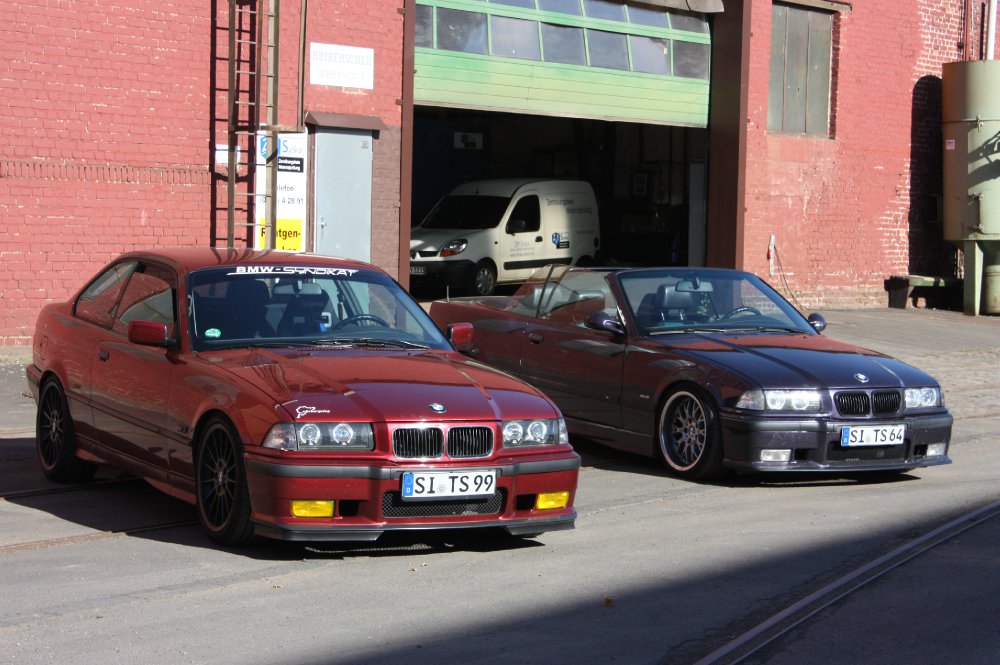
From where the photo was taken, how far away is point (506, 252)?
A: 79.4 ft

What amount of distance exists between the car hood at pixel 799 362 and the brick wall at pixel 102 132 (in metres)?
8.22

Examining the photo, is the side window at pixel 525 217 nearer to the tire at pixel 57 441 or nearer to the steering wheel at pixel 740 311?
the steering wheel at pixel 740 311

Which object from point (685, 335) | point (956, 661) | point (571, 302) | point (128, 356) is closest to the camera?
point (956, 661)

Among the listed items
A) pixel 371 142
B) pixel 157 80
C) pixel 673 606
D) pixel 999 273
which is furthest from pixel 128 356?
pixel 999 273

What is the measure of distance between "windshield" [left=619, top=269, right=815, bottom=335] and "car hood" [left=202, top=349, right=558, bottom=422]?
3.08 m

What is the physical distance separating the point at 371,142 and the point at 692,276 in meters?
8.40

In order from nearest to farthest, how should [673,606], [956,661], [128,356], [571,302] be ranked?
[956,661] < [673,606] < [128,356] < [571,302]

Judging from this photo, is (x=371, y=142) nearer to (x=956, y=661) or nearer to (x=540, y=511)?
(x=540, y=511)

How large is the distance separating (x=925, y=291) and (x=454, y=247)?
9.50 m

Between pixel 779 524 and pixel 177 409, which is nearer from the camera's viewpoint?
pixel 177 409

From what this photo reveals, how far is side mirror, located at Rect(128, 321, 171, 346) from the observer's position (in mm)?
7156

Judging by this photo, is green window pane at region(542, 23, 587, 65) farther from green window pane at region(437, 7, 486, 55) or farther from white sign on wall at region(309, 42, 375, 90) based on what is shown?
white sign on wall at region(309, 42, 375, 90)

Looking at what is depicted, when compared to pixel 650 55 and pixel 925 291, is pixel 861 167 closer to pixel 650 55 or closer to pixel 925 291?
pixel 925 291

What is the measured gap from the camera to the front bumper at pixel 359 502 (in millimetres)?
6246
